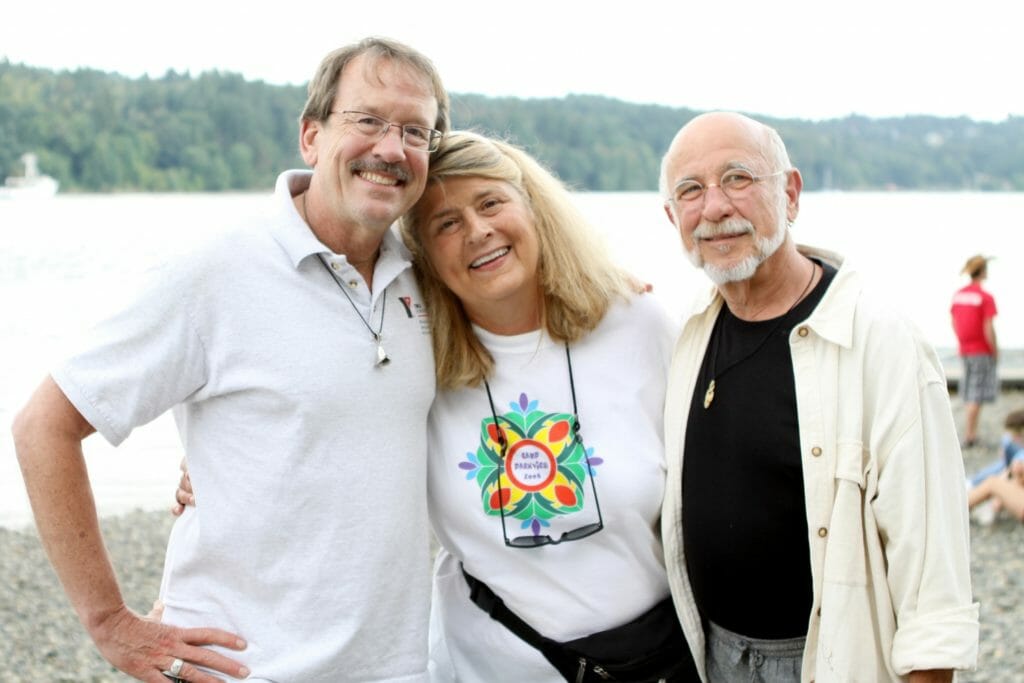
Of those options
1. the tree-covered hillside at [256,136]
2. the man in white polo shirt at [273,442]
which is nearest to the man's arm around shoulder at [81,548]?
the man in white polo shirt at [273,442]

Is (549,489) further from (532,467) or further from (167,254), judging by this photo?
(167,254)

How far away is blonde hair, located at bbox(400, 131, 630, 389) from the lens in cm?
299

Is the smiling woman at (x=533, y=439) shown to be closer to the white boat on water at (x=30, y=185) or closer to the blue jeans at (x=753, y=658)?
the blue jeans at (x=753, y=658)

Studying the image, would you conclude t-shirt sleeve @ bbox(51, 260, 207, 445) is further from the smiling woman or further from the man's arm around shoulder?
the smiling woman

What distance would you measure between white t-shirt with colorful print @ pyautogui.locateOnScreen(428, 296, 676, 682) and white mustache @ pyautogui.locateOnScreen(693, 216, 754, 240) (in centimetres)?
46

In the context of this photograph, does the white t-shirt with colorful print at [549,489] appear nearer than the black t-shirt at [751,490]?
No

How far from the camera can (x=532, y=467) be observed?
2918 millimetres

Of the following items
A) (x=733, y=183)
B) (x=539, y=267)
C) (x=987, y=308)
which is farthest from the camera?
(x=987, y=308)

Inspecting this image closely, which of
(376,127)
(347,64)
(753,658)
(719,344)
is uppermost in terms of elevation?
(347,64)

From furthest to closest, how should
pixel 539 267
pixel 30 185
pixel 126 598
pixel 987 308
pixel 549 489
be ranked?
pixel 30 185, pixel 987 308, pixel 126 598, pixel 539 267, pixel 549 489

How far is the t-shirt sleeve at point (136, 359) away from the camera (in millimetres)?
2387

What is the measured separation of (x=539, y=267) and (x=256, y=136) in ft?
128

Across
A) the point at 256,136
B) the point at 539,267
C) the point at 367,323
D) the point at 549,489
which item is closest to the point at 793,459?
the point at 549,489

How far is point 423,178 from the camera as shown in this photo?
278cm
